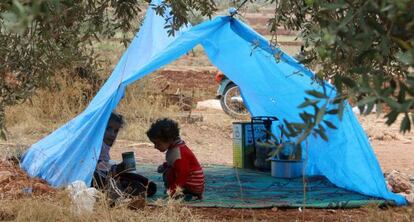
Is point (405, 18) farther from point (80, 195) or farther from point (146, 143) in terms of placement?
point (146, 143)

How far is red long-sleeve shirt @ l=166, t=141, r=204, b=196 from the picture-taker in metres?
5.74

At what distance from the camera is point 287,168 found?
7316 mm

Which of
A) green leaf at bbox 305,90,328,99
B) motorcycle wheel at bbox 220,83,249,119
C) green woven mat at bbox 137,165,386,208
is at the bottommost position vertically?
green woven mat at bbox 137,165,386,208

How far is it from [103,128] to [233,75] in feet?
6.03

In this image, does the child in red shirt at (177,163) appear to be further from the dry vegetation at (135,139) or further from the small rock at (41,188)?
the small rock at (41,188)

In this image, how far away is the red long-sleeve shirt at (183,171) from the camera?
5.74 m

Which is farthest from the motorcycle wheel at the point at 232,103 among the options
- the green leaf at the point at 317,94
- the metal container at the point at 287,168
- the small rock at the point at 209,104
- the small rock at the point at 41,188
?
the green leaf at the point at 317,94

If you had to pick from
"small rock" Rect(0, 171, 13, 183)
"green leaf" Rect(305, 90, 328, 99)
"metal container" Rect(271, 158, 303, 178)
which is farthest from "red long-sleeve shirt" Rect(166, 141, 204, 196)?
"green leaf" Rect(305, 90, 328, 99)

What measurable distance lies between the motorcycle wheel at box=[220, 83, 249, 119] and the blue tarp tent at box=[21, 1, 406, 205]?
4.98m

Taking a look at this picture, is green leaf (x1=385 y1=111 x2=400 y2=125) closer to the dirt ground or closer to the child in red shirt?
the child in red shirt

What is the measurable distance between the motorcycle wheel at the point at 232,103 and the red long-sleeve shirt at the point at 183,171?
689cm

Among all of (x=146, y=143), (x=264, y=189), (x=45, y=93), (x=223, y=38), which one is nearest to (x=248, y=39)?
(x=223, y=38)

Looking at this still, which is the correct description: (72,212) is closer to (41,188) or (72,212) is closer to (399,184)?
(41,188)

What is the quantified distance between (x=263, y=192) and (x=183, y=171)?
105 centimetres
